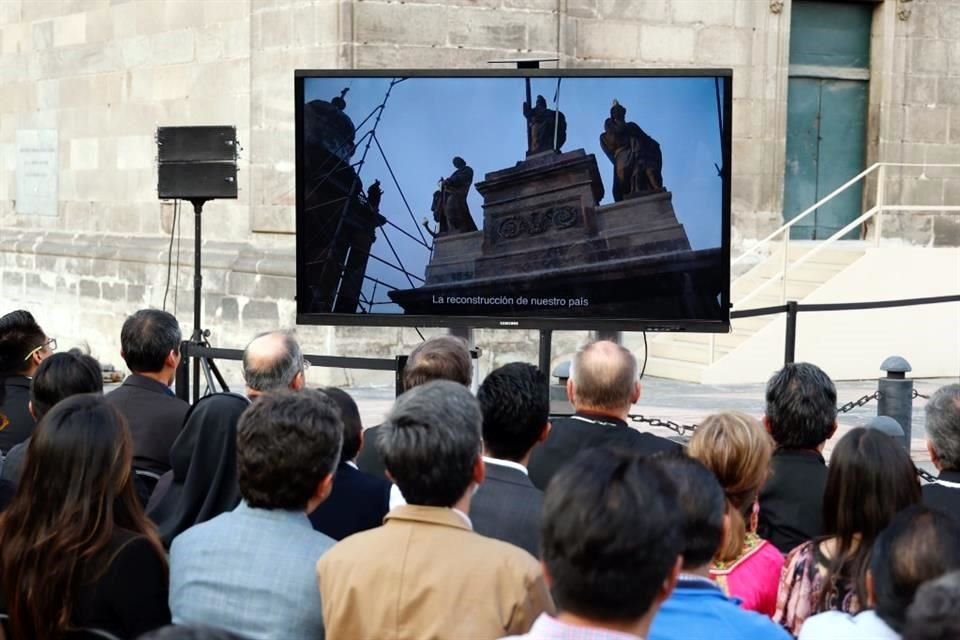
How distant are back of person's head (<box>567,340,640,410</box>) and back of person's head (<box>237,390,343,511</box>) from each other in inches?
60.5

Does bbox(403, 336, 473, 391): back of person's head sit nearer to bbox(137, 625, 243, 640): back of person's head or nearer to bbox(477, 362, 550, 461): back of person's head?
bbox(477, 362, 550, 461): back of person's head

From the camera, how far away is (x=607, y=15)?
13.6m

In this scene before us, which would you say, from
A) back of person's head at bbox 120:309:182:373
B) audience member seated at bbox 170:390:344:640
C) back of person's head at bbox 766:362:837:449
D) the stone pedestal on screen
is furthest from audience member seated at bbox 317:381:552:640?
the stone pedestal on screen

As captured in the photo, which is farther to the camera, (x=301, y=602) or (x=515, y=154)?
(x=515, y=154)

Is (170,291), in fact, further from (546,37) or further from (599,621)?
(599,621)

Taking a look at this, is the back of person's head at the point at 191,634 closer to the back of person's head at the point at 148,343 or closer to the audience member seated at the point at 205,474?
the audience member seated at the point at 205,474

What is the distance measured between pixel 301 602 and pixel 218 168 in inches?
294

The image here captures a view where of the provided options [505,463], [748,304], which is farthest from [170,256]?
[505,463]

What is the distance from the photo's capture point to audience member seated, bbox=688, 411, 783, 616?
393cm

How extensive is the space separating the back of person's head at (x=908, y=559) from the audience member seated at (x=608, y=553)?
1.84 feet

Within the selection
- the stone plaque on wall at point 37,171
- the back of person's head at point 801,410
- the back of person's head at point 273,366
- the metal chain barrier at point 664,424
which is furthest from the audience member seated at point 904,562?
the stone plaque on wall at point 37,171

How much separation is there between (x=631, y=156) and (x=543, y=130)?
540 millimetres

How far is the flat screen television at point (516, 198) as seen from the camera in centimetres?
836

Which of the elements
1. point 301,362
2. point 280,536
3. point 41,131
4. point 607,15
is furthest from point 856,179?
point 280,536
